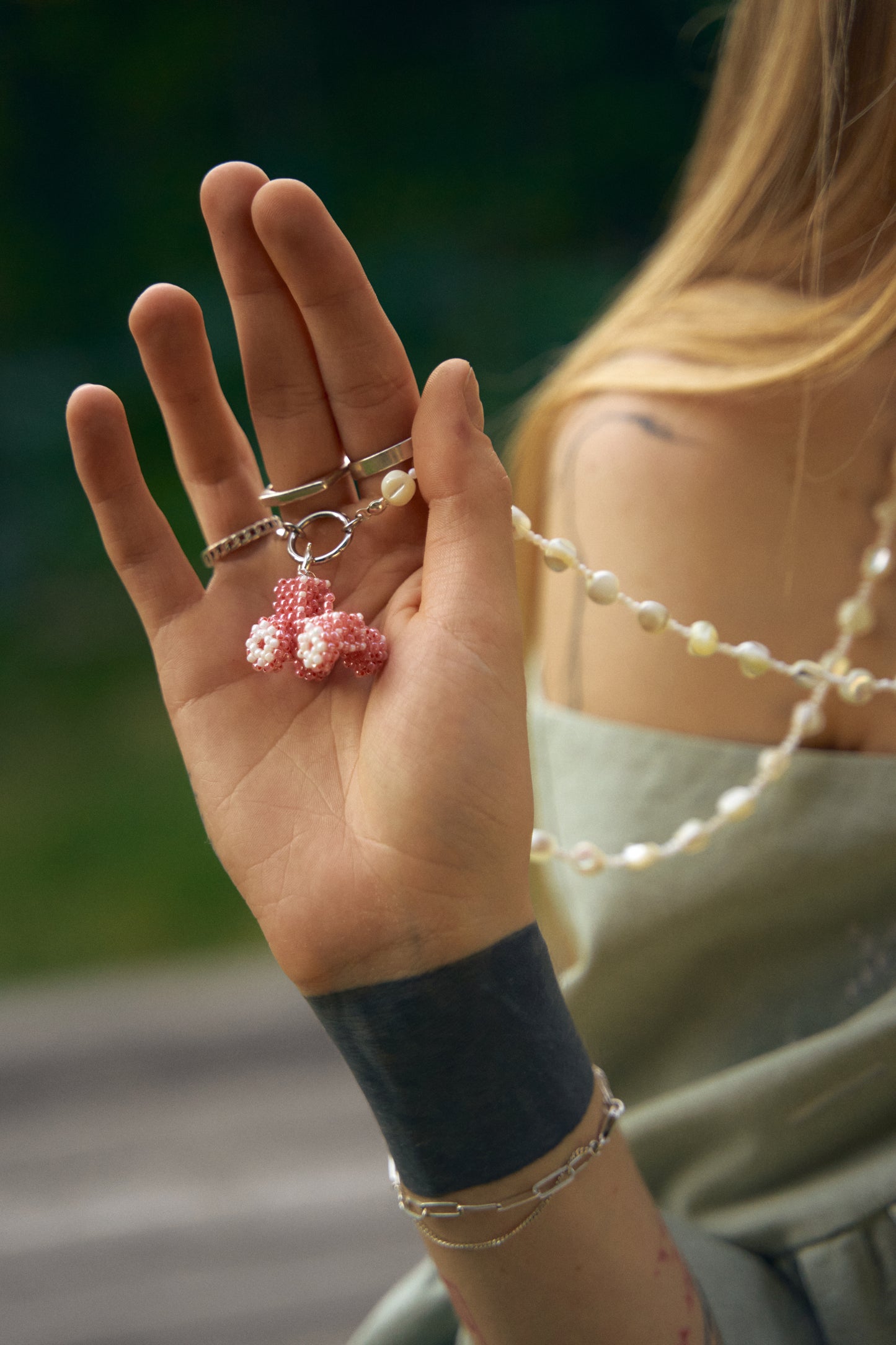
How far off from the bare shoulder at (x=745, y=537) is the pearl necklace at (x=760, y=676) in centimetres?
1

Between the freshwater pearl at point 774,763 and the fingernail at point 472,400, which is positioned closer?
the fingernail at point 472,400

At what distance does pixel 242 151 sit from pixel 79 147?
1.06 ft

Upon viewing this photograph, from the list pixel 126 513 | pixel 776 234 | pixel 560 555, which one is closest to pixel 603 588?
pixel 560 555


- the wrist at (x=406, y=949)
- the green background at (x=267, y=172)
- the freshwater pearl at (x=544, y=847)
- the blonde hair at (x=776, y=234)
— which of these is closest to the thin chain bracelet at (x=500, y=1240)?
the wrist at (x=406, y=949)

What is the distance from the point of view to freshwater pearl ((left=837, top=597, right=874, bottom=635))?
85 centimetres

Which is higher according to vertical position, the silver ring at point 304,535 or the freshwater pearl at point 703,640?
the silver ring at point 304,535

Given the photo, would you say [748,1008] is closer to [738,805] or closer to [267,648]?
[738,805]

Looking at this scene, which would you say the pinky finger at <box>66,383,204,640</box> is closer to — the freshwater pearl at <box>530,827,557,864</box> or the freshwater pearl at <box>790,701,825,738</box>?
the freshwater pearl at <box>530,827,557,864</box>

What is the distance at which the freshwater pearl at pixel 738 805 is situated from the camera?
829 millimetres

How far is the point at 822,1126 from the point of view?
0.78 m

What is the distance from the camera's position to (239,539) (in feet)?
2.26

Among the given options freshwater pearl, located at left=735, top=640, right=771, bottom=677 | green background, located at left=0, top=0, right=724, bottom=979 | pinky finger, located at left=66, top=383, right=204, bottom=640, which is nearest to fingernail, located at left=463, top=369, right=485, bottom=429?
pinky finger, located at left=66, top=383, right=204, bottom=640

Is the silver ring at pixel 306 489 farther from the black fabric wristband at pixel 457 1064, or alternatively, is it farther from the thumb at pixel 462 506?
the black fabric wristband at pixel 457 1064

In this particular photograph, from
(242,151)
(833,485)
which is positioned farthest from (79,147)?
(833,485)
